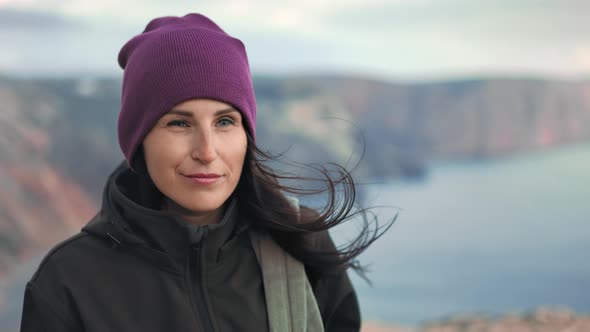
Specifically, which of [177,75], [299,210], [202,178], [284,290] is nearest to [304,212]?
[299,210]

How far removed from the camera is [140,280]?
1358mm

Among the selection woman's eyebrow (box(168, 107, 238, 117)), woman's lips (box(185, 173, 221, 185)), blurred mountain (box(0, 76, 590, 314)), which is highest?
woman's eyebrow (box(168, 107, 238, 117))

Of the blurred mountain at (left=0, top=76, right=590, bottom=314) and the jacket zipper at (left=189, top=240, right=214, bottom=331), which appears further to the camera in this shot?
the blurred mountain at (left=0, top=76, right=590, bottom=314)

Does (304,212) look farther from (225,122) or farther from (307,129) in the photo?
(307,129)

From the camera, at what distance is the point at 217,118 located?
1343 millimetres

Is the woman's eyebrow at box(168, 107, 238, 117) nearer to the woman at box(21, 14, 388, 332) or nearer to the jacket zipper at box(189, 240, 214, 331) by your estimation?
the woman at box(21, 14, 388, 332)

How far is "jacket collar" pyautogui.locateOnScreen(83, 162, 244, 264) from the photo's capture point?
133cm

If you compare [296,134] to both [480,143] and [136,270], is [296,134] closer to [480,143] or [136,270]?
[480,143]

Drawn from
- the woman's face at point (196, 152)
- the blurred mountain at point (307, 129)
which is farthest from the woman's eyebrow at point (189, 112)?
the blurred mountain at point (307, 129)

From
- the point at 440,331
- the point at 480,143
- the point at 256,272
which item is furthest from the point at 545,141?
the point at 256,272

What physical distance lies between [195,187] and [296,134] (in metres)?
4.77

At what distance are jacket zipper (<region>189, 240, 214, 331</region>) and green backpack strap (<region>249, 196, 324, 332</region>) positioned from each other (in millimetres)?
132

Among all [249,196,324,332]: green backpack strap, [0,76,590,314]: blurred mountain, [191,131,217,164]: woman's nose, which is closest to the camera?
[191,131,217,164]: woman's nose

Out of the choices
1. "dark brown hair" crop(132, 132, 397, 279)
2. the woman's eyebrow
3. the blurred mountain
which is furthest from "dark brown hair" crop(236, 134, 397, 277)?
the blurred mountain
